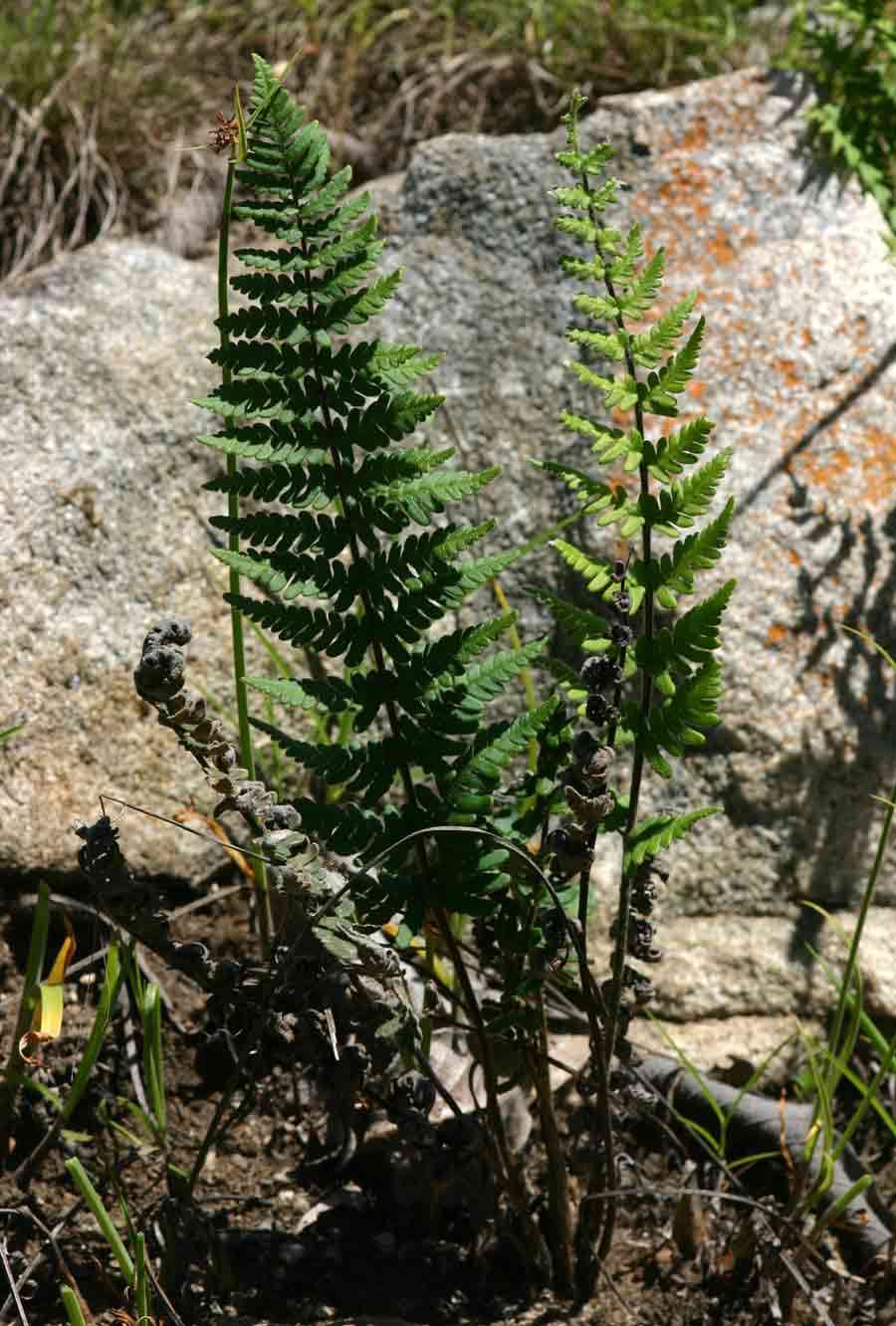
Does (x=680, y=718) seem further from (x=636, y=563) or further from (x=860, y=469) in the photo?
(x=860, y=469)

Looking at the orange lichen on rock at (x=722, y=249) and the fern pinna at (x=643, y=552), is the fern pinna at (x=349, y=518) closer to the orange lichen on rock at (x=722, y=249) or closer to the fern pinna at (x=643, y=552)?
the fern pinna at (x=643, y=552)

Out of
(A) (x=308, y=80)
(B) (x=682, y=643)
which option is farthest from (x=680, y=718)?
(A) (x=308, y=80)

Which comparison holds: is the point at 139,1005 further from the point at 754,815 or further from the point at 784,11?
the point at 784,11

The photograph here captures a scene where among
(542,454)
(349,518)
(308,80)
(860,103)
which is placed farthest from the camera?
(308,80)

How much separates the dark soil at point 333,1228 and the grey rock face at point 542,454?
47cm

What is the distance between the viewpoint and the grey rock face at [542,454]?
271 centimetres

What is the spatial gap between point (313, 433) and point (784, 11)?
3.45 meters

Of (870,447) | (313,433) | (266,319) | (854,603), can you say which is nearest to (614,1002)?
(313,433)

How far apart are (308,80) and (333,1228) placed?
352 cm

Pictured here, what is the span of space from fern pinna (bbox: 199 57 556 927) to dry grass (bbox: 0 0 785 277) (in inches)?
89.2

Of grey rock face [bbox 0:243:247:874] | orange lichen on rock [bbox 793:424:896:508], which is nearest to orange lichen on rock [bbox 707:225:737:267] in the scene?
orange lichen on rock [bbox 793:424:896:508]

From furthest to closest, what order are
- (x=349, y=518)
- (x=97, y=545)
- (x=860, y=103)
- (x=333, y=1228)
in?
(x=860, y=103), (x=97, y=545), (x=333, y=1228), (x=349, y=518)

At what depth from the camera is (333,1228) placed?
226 cm

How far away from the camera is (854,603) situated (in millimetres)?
2961
